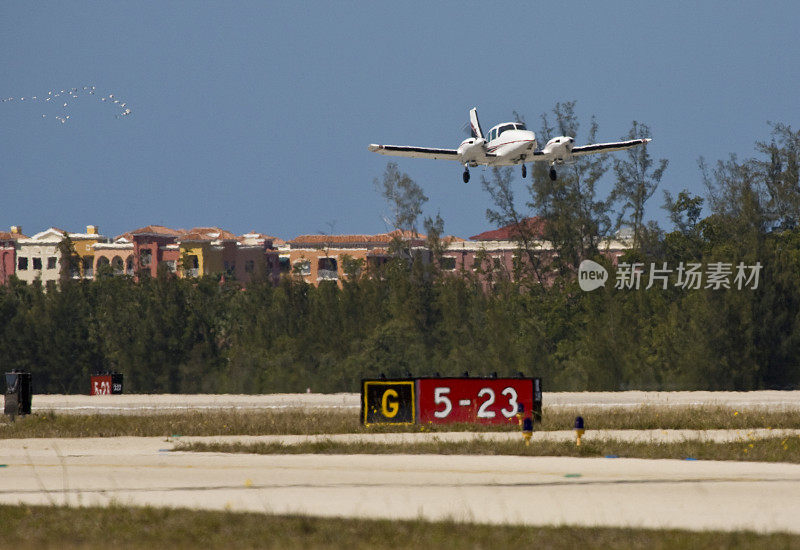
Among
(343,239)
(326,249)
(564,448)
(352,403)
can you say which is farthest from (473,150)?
(343,239)

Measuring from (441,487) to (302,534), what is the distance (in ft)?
14.9

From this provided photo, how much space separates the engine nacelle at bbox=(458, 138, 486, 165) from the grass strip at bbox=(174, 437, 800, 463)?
28439 mm

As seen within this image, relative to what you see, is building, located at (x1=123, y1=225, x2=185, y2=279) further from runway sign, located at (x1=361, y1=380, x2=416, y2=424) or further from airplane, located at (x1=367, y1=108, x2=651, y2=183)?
runway sign, located at (x1=361, y1=380, x2=416, y2=424)

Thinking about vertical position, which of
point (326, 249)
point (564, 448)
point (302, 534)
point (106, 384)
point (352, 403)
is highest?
point (326, 249)

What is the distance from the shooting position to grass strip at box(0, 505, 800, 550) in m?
12.5

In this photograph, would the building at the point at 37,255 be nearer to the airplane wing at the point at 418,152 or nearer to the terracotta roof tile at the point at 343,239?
the terracotta roof tile at the point at 343,239

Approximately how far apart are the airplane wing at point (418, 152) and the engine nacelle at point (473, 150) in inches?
121

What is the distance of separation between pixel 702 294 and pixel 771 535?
60686mm

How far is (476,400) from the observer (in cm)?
3188

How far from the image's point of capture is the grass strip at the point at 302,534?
492 inches

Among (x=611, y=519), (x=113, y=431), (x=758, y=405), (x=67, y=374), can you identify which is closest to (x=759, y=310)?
(x=758, y=405)

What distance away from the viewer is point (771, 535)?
12.6m

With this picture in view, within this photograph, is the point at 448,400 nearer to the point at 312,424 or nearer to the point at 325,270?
the point at 312,424

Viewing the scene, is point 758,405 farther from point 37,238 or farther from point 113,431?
point 37,238
